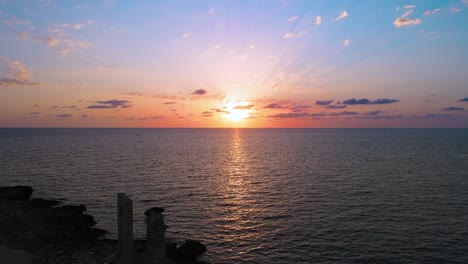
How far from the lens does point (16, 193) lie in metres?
52.9

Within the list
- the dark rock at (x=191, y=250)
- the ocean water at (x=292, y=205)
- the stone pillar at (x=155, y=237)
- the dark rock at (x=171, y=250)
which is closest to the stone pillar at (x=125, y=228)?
the stone pillar at (x=155, y=237)

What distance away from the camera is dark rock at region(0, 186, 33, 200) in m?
50.5

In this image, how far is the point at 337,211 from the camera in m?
46.1

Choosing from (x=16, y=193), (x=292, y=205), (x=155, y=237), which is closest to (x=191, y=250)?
(x=155, y=237)

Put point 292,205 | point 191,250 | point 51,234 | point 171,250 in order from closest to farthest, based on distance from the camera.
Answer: point 191,250 < point 171,250 < point 51,234 < point 292,205

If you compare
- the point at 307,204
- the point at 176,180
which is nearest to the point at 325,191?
the point at 307,204

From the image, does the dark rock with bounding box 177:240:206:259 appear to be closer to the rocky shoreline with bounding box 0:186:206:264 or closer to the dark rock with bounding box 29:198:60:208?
the rocky shoreline with bounding box 0:186:206:264

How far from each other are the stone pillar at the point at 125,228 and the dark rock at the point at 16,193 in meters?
35.3

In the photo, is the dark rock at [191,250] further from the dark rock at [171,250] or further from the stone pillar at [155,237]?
the stone pillar at [155,237]

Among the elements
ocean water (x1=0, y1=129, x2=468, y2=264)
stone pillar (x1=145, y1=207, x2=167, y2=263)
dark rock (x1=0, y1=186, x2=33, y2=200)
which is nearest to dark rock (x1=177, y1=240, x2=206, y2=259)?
ocean water (x1=0, y1=129, x2=468, y2=264)

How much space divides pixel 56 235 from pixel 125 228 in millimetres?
16659

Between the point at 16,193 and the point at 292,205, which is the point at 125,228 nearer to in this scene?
the point at 292,205

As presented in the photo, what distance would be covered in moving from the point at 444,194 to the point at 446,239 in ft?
78.1

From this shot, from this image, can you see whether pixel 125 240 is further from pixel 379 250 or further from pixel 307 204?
pixel 307 204
